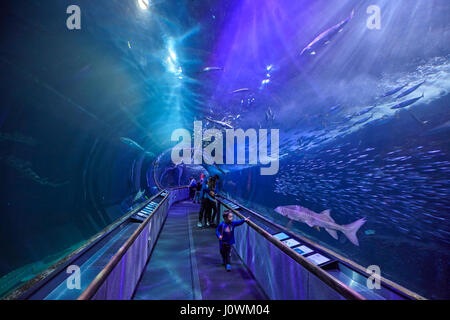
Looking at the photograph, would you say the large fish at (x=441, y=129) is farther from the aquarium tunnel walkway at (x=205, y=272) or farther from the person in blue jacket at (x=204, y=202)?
the person in blue jacket at (x=204, y=202)

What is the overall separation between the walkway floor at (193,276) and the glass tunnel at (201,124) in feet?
0.12

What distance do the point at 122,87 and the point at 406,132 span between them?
16864 millimetres

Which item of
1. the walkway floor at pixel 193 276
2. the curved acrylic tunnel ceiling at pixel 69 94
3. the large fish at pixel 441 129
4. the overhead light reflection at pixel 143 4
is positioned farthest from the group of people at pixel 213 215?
the large fish at pixel 441 129

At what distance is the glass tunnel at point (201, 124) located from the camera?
326cm

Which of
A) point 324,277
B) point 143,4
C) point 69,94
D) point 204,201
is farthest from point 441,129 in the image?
point 69,94

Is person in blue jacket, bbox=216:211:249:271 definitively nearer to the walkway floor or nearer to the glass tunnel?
the glass tunnel

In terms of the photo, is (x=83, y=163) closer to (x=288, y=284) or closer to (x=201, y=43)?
(x=201, y=43)

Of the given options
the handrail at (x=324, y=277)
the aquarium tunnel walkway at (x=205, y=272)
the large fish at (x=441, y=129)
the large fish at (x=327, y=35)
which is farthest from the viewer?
the large fish at (x=441, y=129)

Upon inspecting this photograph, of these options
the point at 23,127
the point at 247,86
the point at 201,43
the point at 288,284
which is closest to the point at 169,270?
the point at 288,284

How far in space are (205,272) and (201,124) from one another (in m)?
14.6

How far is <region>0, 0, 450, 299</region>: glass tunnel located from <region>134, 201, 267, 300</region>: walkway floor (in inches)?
1.4

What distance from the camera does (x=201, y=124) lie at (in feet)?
56.0

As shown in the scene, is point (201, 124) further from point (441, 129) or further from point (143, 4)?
point (441, 129)

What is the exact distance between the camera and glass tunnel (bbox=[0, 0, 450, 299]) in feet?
10.7
